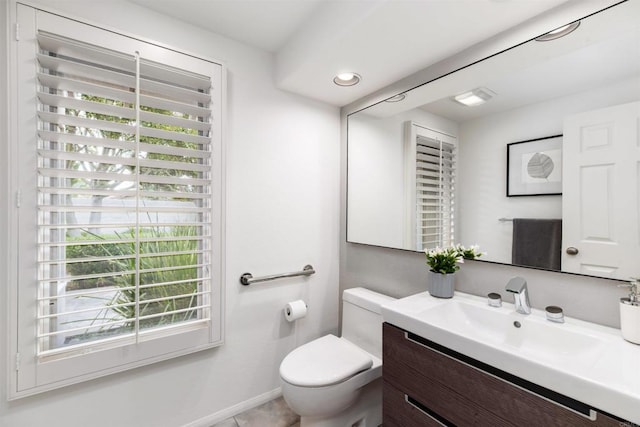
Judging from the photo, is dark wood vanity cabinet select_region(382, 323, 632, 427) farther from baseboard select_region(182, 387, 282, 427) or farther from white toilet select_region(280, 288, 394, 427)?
baseboard select_region(182, 387, 282, 427)

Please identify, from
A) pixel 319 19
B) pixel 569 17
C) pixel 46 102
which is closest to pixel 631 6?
pixel 569 17

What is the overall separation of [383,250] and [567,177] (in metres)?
1.03

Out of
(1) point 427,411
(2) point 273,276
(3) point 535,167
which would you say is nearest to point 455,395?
(1) point 427,411

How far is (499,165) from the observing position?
4.47ft

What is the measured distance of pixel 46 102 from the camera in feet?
4.09

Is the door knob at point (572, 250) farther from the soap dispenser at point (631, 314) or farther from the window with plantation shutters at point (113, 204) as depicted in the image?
the window with plantation shutters at point (113, 204)

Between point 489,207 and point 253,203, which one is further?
point 253,203

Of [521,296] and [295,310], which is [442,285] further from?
[295,310]

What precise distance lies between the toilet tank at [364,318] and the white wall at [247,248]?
311 millimetres

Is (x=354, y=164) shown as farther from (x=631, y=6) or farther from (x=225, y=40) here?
(x=631, y=6)

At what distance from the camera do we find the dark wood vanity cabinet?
0.83m

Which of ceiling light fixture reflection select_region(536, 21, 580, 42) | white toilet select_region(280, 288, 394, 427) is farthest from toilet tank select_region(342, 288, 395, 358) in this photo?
ceiling light fixture reflection select_region(536, 21, 580, 42)

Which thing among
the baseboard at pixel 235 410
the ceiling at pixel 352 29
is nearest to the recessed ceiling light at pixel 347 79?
the ceiling at pixel 352 29

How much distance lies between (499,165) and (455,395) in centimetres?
102
